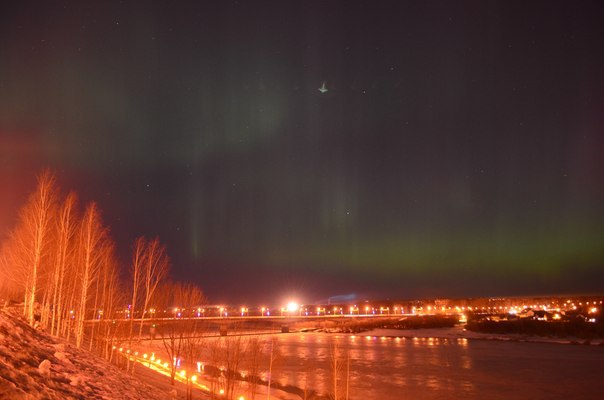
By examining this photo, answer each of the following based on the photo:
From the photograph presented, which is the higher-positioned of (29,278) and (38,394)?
(29,278)

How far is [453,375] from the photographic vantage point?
2079 inches

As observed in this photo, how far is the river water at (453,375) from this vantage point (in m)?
41.3

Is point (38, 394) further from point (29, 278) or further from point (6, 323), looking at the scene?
point (29, 278)

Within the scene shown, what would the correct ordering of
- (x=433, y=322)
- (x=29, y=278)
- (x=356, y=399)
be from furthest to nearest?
(x=433, y=322)
(x=356, y=399)
(x=29, y=278)

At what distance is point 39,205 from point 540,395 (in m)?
44.6

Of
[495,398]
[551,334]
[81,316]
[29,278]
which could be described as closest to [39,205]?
[29,278]

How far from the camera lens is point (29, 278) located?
33.2 metres

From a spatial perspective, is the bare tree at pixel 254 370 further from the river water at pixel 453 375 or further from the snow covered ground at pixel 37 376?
the snow covered ground at pixel 37 376

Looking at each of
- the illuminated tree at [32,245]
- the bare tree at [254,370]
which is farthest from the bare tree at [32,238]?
the bare tree at [254,370]

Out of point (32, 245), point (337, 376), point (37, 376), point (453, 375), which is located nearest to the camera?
point (37, 376)

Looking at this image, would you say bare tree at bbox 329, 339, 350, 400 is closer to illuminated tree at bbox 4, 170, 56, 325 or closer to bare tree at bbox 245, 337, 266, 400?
bare tree at bbox 245, 337, 266, 400

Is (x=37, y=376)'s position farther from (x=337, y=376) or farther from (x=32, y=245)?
(x=337, y=376)

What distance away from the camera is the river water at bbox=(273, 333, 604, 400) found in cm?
4128

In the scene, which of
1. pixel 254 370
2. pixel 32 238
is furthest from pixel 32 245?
pixel 254 370
